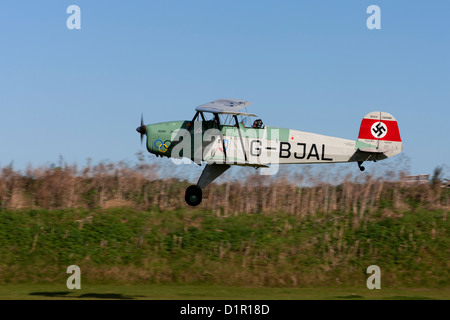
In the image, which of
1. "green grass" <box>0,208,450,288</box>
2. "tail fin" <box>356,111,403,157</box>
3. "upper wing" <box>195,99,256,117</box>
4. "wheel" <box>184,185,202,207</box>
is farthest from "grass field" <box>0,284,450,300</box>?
"upper wing" <box>195,99,256,117</box>

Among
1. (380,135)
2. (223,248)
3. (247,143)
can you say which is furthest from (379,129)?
(223,248)

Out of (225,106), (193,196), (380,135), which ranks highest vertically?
(225,106)

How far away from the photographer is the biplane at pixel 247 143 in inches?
700

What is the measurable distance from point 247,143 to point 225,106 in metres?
1.25

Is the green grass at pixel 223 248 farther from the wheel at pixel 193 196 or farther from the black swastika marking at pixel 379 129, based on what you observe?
the black swastika marking at pixel 379 129

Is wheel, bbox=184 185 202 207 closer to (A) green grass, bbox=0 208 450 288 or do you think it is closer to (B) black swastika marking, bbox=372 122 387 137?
(A) green grass, bbox=0 208 450 288

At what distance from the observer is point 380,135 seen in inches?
730

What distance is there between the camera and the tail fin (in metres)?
18.5

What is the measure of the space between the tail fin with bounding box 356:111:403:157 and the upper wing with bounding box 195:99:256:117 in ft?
11.8

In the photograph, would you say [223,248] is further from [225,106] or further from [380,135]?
[380,135]

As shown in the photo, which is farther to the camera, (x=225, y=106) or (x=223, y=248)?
(x=223, y=248)

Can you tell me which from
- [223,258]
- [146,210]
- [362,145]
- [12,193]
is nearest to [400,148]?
[362,145]

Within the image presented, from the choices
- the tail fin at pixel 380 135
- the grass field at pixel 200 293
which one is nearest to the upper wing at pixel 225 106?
the tail fin at pixel 380 135

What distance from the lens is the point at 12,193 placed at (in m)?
25.6
